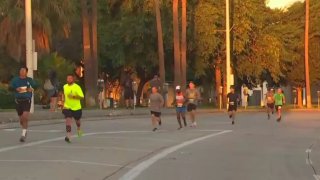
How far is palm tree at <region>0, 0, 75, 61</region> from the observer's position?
3388 centimetres

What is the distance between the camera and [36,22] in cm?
3412

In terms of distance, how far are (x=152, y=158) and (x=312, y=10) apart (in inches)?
1765

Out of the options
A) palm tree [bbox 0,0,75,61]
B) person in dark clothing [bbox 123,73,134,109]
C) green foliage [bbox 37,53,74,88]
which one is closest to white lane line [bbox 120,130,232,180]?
person in dark clothing [bbox 123,73,134,109]

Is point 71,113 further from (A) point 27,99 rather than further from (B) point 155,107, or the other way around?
(B) point 155,107

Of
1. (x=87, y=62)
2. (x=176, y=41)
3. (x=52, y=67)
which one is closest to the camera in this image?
(x=52, y=67)

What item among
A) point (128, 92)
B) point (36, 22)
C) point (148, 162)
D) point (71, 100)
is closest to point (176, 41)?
point (128, 92)

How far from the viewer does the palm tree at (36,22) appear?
33.9 m

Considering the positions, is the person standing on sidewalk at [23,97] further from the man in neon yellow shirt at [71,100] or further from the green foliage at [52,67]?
the green foliage at [52,67]

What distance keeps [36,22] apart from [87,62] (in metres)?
6.43

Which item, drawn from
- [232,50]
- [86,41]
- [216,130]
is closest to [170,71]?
[232,50]

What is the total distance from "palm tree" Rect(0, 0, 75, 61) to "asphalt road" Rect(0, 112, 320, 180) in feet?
43.2

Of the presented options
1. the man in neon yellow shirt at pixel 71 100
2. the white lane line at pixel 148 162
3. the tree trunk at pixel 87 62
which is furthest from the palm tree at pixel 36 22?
the man in neon yellow shirt at pixel 71 100

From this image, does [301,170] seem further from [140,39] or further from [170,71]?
[170,71]

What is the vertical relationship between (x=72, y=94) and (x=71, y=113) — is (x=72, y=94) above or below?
above
